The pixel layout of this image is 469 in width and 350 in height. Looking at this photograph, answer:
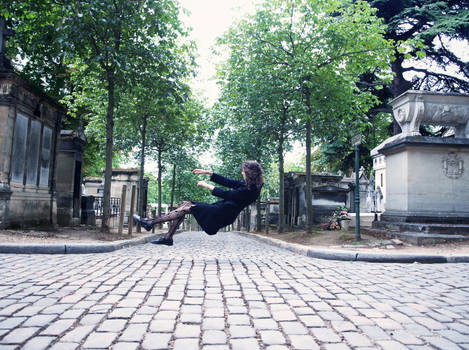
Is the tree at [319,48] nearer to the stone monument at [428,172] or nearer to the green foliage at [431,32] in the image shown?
the stone monument at [428,172]

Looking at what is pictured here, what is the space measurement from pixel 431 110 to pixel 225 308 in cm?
1026

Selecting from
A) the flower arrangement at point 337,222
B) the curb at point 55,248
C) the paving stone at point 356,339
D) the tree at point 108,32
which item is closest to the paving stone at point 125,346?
the paving stone at point 356,339

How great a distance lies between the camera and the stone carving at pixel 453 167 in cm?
1053

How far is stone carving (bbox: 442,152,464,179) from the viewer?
34.6 feet

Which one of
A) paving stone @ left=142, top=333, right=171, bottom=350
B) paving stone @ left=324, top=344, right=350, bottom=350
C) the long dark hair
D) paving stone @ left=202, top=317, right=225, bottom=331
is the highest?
the long dark hair

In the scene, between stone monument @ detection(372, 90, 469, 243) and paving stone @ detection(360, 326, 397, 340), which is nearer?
paving stone @ detection(360, 326, 397, 340)

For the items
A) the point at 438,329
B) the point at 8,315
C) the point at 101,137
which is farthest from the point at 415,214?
the point at 101,137

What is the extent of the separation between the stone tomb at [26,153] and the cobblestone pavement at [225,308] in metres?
5.20

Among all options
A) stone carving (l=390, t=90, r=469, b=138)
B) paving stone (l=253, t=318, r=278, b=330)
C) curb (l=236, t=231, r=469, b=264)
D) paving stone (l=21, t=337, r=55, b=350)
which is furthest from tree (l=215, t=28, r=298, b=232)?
paving stone (l=21, t=337, r=55, b=350)

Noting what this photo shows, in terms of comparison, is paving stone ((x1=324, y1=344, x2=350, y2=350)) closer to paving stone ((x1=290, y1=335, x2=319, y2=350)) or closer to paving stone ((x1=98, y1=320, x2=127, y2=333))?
paving stone ((x1=290, y1=335, x2=319, y2=350))

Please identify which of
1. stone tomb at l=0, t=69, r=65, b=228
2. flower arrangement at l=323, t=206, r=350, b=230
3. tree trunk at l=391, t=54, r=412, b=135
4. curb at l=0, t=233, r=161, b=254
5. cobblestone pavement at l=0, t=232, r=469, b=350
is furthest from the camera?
tree trunk at l=391, t=54, r=412, b=135

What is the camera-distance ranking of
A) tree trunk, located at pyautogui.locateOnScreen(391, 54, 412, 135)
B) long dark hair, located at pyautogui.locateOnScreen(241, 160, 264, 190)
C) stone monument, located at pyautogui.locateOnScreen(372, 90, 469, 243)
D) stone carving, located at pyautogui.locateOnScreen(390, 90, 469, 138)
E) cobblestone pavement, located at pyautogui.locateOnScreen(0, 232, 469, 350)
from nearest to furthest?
1. cobblestone pavement, located at pyautogui.locateOnScreen(0, 232, 469, 350)
2. long dark hair, located at pyautogui.locateOnScreen(241, 160, 264, 190)
3. stone monument, located at pyautogui.locateOnScreen(372, 90, 469, 243)
4. stone carving, located at pyautogui.locateOnScreen(390, 90, 469, 138)
5. tree trunk, located at pyautogui.locateOnScreen(391, 54, 412, 135)

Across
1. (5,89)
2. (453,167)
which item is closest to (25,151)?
(5,89)

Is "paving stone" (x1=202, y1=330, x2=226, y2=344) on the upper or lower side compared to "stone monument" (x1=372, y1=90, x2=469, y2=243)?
lower
